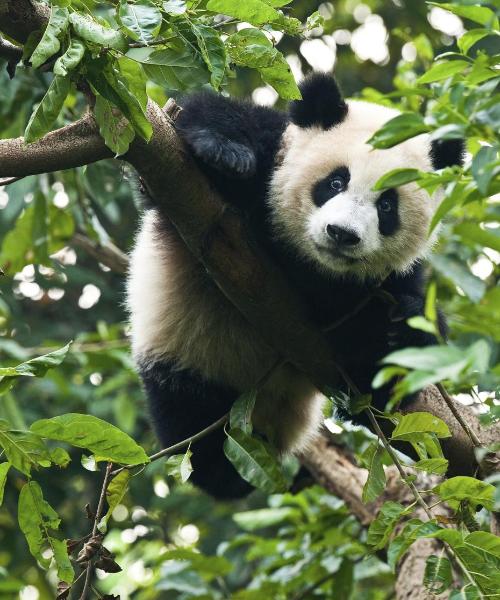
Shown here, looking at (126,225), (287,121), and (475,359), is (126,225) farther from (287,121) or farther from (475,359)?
(475,359)

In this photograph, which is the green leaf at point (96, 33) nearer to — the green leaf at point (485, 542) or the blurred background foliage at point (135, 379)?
the blurred background foliage at point (135, 379)

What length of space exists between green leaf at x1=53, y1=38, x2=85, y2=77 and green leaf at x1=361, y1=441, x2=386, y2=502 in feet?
5.31

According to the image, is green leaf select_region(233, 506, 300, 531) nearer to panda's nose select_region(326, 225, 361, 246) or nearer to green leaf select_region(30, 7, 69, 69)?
panda's nose select_region(326, 225, 361, 246)

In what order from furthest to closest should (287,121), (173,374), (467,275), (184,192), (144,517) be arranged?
(144,517) → (173,374) → (287,121) → (184,192) → (467,275)

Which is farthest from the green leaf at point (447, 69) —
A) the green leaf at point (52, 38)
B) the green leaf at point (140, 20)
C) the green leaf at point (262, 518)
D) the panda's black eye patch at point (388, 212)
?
the green leaf at point (262, 518)

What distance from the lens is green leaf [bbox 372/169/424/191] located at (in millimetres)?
1888

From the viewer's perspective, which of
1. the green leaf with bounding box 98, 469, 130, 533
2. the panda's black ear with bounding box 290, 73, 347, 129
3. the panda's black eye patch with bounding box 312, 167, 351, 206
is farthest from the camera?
the panda's black ear with bounding box 290, 73, 347, 129

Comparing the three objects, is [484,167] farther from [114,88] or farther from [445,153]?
[445,153]

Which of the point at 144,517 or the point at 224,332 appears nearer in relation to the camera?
the point at 224,332

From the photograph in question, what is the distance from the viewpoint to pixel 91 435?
2465mm

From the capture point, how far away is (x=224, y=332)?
13.3 feet

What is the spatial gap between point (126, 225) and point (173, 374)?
3.37m

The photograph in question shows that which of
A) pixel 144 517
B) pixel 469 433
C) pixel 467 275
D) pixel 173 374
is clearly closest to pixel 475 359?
pixel 467 275

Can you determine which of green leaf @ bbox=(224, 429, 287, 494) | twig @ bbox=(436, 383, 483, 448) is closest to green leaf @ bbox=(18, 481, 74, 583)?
green leaf @ bbox=(224, 429, 287, 494)
